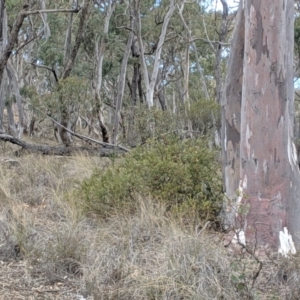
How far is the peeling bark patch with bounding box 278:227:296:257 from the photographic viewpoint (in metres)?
4.02

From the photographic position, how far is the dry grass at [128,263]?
10.0 feet

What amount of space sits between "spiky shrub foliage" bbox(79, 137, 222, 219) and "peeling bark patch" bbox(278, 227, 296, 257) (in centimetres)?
104

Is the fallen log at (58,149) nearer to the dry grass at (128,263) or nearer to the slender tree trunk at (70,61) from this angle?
the slender tree trunk at (70,61)

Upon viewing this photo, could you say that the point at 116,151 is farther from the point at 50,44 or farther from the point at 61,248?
the point at 50,44

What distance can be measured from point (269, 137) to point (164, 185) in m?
1.58

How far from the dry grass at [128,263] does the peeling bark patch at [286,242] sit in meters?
0.28

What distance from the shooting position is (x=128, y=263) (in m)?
3.42

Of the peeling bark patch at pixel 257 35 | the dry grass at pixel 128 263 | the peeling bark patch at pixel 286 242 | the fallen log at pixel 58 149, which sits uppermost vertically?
the peeling bark patch at pixel 257 35

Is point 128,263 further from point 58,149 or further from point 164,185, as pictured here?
point 58,149

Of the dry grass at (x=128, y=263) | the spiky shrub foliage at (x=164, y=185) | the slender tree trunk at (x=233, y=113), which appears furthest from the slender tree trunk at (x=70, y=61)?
the slender tree trunk at (x=233, y=113)

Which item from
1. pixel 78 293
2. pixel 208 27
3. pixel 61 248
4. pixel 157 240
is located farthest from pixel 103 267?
pixel 208 27

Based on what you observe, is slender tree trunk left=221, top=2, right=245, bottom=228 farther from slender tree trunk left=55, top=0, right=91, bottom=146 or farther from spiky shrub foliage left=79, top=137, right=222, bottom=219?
slender tree trunk left=55, top=0, right=91, bottom=146

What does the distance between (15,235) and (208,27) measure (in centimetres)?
2001

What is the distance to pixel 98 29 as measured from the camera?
16.5 metres
